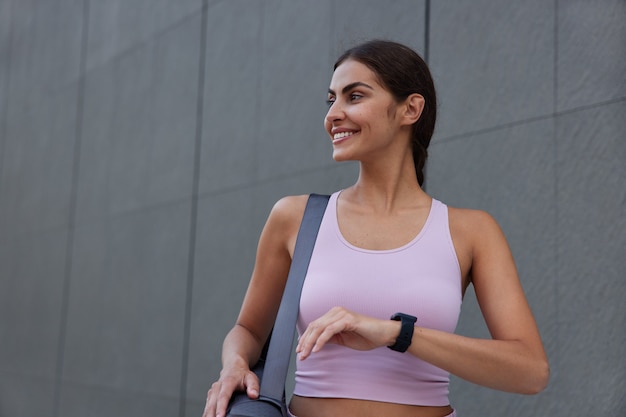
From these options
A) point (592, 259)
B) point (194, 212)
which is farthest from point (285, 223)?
point (194, 212)

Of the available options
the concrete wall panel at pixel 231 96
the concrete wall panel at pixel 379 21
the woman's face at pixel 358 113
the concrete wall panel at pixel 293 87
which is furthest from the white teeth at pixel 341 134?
the concrete wall panel at pixel 231 96

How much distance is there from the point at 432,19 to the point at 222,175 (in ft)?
7.90

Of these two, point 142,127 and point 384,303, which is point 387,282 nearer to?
point 384,303

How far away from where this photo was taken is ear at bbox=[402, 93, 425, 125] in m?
2.30

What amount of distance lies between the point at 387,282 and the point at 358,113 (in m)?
0.44

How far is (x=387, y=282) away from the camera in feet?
6.91

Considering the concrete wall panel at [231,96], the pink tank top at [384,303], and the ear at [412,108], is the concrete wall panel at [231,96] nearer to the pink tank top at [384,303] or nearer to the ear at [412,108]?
the ear at [412,108]

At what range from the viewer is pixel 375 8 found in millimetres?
4621

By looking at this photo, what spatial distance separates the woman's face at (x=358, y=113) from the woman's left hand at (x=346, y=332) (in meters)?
0.51

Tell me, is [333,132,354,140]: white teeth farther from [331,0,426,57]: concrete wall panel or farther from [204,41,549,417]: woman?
[331,0,426,57]: concrete wall panel

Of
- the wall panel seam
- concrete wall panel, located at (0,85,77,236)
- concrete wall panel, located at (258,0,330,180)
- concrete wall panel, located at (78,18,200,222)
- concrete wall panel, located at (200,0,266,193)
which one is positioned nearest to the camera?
concrete wall panel, located at (258,0,330,180)

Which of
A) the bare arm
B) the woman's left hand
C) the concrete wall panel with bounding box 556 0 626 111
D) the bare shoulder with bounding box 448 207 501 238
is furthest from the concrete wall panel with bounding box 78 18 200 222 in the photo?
the woman's left hand

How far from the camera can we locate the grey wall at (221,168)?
3.25 m

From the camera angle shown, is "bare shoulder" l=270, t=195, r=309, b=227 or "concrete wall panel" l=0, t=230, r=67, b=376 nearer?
"bare shoulder" l=270, t=195, r=309, b=227
